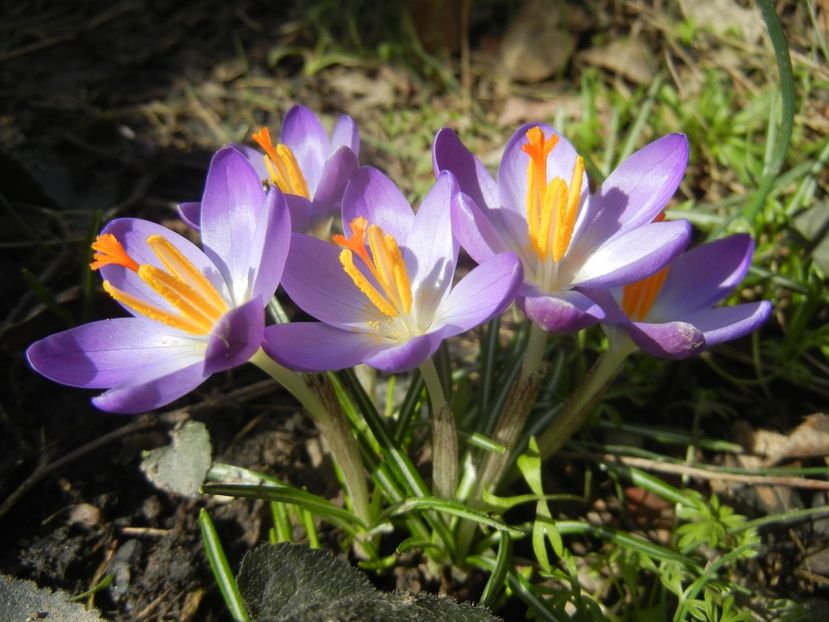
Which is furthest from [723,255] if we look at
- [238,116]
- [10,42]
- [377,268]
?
[10,42]

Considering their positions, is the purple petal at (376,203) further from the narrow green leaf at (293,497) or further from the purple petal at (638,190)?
the narrow green leaf at (293,497)

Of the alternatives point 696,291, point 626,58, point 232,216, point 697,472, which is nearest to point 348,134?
point 232,216

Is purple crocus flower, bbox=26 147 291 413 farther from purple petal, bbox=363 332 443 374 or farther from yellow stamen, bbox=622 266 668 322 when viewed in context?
yellow stamen, bbox=622 266 668 322

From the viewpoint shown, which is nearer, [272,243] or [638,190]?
[272,243]

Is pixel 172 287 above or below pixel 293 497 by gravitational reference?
above

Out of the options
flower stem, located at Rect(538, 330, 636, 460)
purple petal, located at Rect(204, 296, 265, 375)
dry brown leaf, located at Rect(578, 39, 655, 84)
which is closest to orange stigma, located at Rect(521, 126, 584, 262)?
flower stem, located at Rect(538, 330, 636, 460)

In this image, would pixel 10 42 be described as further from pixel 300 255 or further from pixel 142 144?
pixel 300 255

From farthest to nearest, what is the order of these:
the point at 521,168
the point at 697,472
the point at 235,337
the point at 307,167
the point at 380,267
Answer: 1. the point at 697,472
2. the point at 307,167
3. the point at 521,168
4. the point at 380,267
5. the point at 235,337

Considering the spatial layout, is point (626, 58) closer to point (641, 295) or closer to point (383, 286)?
point (641, 295)
